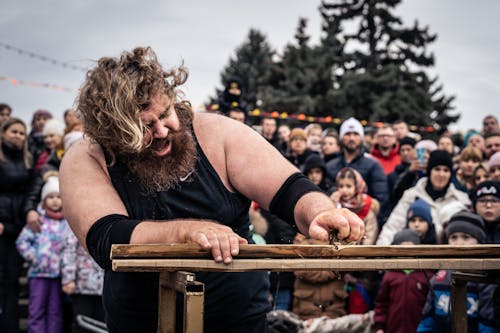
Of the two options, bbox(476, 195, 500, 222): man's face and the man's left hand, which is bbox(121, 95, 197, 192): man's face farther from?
bbox(476, 195, 500, 222): man's face

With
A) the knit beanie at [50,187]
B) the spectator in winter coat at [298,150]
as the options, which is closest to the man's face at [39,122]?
the knit beanie at [50,187]

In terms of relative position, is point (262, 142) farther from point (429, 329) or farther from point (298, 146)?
point (298, 146)

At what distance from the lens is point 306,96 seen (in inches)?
930

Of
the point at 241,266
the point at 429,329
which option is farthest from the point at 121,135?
the point at 429,329

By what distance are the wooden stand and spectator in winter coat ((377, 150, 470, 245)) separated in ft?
12.4

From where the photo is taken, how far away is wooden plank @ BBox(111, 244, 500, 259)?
1724 millimetres

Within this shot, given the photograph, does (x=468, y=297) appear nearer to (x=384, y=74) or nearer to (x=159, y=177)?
(x=159, y=177)

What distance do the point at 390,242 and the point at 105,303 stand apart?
3.44 m

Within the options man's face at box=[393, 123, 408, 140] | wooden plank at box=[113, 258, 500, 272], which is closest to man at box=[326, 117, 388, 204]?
man's face at box=[393, 123, 408, 140]

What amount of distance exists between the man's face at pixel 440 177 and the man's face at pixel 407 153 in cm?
138

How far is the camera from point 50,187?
6.06 metres

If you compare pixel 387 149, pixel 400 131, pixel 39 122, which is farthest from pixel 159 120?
pixel 400 131

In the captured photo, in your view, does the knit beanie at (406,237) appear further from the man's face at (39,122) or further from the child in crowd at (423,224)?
the man's face at (39,122)

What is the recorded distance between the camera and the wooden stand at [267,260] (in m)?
1.72
